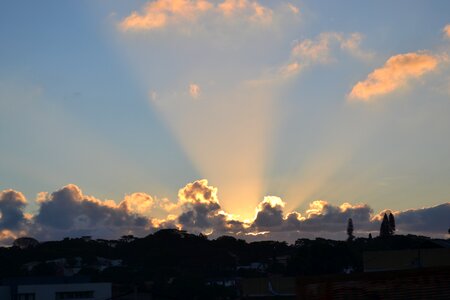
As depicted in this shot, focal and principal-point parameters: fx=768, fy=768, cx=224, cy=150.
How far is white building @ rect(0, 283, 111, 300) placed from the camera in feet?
317

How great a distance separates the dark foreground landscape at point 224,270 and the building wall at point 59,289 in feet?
0.41

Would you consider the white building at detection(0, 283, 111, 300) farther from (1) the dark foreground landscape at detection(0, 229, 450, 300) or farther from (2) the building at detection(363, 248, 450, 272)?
(2) the building at detection(363, 248, 450, 272)

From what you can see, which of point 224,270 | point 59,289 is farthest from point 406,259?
point 224,270

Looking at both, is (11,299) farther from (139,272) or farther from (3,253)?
(3,253)

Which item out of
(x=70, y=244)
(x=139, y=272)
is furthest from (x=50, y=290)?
(x=70, y=244)

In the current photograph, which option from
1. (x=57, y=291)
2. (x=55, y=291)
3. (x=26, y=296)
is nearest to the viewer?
(x=26, y=296)

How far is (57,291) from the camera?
320ft

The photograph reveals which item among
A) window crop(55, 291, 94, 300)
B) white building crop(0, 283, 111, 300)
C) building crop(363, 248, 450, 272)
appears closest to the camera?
building crop(363, 248, 450, 272)

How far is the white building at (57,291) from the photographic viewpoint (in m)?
96.5

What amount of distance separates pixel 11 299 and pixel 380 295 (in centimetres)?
8232

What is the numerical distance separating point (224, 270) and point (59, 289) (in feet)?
244

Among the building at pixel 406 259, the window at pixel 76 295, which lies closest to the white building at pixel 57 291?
the window at pixel 76 295

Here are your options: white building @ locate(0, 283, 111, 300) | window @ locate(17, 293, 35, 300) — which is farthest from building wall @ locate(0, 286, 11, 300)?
window @ locate(17, 293, 35, 300)

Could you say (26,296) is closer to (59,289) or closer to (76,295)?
(59,289)
